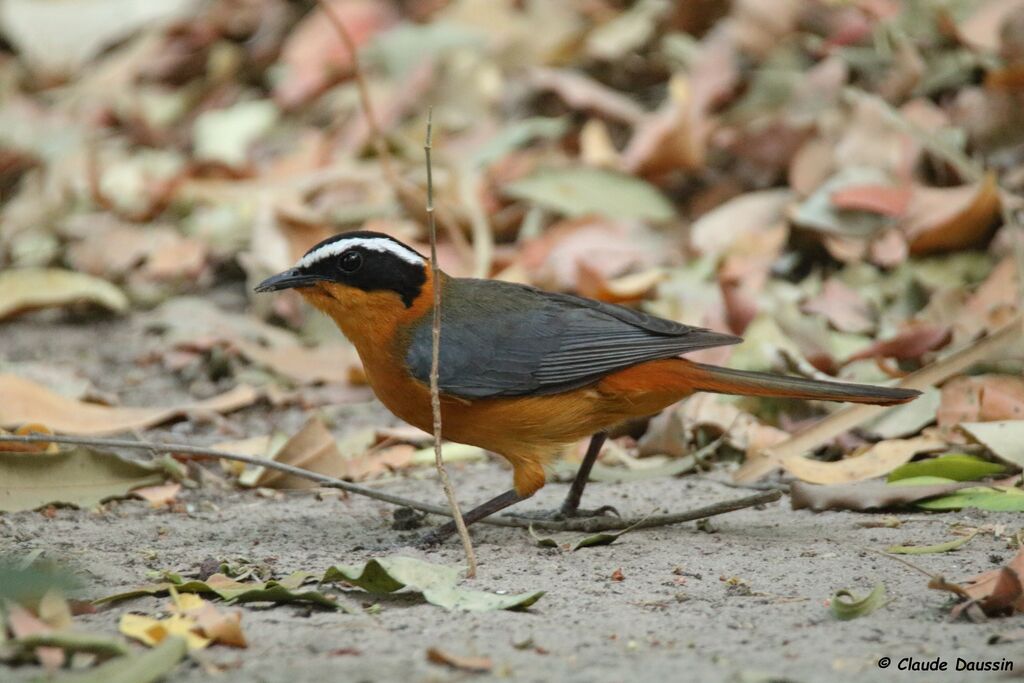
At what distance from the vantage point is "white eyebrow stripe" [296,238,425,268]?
195 inches

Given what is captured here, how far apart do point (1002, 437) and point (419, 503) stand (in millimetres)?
2277

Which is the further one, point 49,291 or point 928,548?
point 49,291

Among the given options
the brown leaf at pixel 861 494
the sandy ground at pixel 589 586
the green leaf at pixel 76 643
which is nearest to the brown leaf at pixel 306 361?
the sandy ground at pixel 589 586

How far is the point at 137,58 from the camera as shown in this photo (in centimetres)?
1173

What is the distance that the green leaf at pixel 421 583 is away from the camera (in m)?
3.70

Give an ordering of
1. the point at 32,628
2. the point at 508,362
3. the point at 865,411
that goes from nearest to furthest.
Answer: the point at 32,628 → the point at 508,362 → the point at 865,411

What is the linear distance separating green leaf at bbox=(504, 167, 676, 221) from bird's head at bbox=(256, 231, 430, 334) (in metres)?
2.90

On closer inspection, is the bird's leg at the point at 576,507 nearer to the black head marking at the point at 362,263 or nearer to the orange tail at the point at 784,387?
the orange tail at the point at 784,387

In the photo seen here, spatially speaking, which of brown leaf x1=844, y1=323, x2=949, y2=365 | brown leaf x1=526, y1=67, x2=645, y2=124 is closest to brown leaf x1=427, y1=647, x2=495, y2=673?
brown leaf x1=844, y1=323, x2=949, y2=365

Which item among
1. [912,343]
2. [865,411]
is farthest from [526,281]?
[865,411]

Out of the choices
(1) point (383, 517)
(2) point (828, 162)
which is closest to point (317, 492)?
(1) point (383, 517)

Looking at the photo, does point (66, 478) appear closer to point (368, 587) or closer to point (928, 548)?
point (368, 587)

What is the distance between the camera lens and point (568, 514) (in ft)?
16.4

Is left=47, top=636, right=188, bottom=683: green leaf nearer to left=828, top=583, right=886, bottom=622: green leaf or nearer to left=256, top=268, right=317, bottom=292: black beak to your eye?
left=828, top=583, right=886, bottom=622: green leaf
